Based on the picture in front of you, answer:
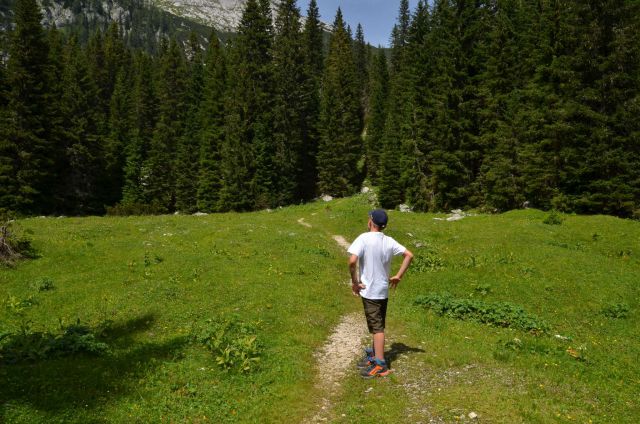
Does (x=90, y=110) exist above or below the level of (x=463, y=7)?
below

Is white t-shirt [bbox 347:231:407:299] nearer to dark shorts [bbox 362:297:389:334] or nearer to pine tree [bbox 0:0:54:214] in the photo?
dark shorts [bbox 362:297:389:334]

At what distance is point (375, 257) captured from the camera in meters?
9.23

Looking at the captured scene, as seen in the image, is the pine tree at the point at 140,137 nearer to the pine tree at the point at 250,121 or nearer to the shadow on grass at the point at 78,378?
the pine tree at the point at 250,121

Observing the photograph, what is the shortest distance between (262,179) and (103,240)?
107 feet

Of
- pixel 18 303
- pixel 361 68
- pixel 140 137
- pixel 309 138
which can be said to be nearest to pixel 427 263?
pixel 18 303

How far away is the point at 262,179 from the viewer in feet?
184

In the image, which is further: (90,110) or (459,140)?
(90,110)

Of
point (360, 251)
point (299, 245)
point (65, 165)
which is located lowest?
point (299, 245)

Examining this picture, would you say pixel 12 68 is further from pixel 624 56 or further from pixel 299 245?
pixel 624 56

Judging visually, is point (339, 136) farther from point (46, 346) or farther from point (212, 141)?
point (46, 346)

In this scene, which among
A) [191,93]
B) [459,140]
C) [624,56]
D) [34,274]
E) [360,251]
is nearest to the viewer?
[360,251]

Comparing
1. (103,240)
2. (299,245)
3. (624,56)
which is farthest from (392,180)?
(103,240)

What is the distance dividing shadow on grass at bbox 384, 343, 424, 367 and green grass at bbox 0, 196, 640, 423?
0.08 meters

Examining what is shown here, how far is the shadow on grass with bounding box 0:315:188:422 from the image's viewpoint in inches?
311
